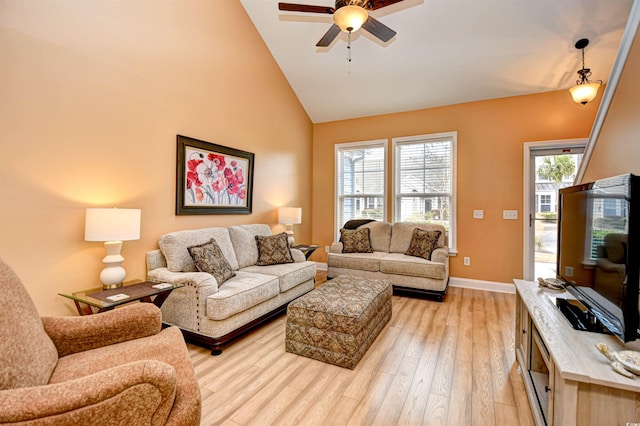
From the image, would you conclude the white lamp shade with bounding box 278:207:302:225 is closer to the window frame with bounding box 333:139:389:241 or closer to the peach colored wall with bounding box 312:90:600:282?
the window frame with bounding box 333:139:389:241

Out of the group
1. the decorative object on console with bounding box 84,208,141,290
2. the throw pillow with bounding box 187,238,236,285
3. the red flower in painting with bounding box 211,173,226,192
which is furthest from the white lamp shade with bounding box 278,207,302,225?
the decorative object on console with bounding box 84,208,141,290

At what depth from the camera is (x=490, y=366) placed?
221 cm

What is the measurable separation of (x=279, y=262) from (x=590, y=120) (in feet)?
14.6

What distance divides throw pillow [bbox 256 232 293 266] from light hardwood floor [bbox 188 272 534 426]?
2.78 feet

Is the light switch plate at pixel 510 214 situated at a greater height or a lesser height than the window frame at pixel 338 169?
lesser

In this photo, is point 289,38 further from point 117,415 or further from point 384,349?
point 117,415

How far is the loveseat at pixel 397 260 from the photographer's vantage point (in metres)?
3.73

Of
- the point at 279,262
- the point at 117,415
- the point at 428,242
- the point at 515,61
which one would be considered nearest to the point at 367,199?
the point at 428,242

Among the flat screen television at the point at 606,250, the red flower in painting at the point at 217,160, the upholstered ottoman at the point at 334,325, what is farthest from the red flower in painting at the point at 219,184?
the flat screen television at the point at 606,250

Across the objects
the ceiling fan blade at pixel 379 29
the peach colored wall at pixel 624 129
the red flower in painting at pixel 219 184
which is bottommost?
the red flower in painting at pixel 219 184

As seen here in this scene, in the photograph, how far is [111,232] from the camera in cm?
215

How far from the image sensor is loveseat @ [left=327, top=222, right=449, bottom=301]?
12.2 ft

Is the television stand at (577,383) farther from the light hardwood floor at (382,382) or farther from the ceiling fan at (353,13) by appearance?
the ceiling fan at (353,13)

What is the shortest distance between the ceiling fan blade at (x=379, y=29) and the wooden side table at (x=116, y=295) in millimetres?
2746
